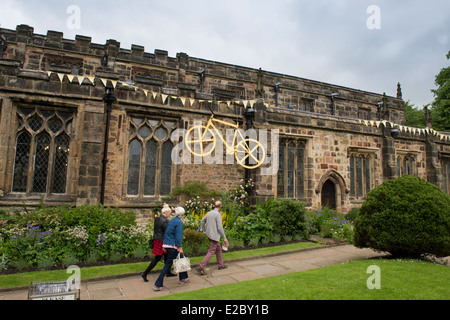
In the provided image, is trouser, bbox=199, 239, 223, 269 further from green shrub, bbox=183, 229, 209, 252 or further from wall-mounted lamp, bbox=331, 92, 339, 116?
wall-mounted lamp, bbox=331, 92, 339, 116

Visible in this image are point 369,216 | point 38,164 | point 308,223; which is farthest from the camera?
point 308,223

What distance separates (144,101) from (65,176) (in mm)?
3822

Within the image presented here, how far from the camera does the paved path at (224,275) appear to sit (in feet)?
17.3

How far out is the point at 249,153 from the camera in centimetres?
1177

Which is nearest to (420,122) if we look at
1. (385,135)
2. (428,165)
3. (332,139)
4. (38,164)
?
(428,165)

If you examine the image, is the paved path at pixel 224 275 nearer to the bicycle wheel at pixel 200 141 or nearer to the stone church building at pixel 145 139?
the stone church building at pixel 145 139

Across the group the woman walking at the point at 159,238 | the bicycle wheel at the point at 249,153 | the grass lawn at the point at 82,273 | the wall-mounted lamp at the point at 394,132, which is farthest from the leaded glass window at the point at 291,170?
the woman walking at the point at 159,238

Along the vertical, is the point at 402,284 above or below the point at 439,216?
below

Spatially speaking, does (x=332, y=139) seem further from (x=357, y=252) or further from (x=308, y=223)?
(x=357, y=252)

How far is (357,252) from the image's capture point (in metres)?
8.36

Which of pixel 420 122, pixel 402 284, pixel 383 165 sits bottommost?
A: pixel 402 284

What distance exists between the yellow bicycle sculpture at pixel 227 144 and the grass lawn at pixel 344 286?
624 cm

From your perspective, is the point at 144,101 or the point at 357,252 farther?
the point at 144,101

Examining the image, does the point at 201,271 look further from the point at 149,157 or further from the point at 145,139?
the point at 145,139
